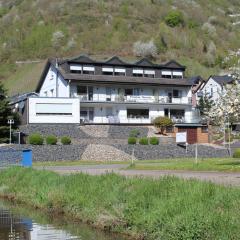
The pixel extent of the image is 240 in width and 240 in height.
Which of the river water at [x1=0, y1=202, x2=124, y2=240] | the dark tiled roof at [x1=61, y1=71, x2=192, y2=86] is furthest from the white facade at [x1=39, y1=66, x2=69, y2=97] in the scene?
the river water at [x1=0, y1=202, x2=124, y2=240]

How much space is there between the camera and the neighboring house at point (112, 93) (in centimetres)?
5981

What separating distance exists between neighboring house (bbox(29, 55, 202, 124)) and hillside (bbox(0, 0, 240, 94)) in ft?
161

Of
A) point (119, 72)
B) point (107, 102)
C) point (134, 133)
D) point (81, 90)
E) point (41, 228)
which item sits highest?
point (119, 72)

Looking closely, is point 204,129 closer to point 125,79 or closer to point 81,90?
point 125,79

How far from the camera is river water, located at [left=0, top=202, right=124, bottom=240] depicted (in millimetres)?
13688

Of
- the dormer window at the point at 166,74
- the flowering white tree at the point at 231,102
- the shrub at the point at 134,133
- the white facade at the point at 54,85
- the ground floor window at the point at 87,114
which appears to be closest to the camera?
the flowering white tree at the point at 231,102

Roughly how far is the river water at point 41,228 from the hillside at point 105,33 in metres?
99.7

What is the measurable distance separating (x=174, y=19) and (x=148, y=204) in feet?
482

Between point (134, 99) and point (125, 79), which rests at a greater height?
point (125, 79)

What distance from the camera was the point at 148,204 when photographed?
13125 millimetres

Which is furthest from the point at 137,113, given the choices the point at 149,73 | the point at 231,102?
the point at 231,102

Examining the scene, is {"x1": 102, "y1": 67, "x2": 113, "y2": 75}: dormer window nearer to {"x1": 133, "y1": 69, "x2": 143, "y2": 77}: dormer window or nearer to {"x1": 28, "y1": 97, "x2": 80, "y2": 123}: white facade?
{"x1": 133, "y1": 69, "x2": 143, "y2": 77}: dormer window

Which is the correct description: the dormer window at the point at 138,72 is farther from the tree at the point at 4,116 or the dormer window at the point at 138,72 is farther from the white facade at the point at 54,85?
the tree at the point at 4,116

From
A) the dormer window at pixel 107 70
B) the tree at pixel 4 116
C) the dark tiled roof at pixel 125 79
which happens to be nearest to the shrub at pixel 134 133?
the dark tiled roof at pixel 125 79
